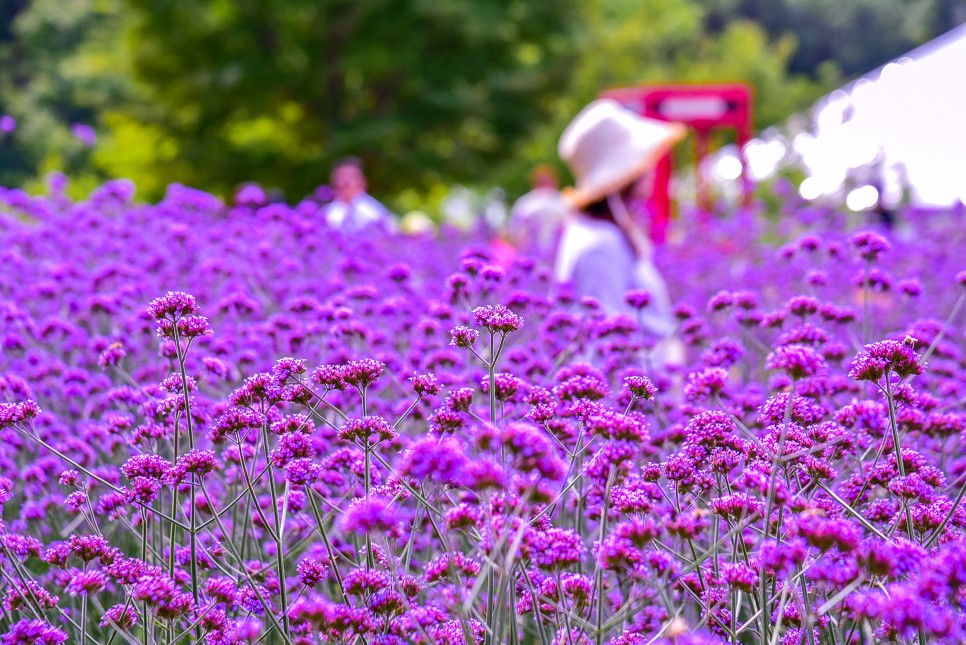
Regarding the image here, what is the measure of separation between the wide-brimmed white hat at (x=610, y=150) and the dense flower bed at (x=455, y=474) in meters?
0.89

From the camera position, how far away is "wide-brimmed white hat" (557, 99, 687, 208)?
211 inches

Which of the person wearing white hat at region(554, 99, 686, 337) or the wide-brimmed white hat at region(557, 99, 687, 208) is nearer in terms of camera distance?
the person wearing white hat at region(554, 99, 686, 337)

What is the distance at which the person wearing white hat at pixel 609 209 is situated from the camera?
5.18 meters

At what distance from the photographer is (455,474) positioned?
141 centimetres

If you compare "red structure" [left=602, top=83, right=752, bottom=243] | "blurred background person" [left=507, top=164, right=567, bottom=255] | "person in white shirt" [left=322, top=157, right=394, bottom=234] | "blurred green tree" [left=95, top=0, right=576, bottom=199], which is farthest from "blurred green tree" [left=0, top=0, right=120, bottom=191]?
"person in white shirt" [left=322, top=157, right=394, bottom=234]

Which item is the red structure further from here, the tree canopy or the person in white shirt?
A: the person in white shirt

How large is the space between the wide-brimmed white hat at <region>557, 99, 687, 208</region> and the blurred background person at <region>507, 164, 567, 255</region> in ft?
8.87

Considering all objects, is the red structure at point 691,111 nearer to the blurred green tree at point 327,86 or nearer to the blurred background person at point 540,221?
the blurred background person at point 540,221

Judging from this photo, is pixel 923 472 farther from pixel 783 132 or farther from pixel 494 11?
pixel 494 11

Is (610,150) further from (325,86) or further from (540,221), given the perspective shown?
(325,86)

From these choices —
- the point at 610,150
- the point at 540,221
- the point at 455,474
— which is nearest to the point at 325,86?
the point at 540,221

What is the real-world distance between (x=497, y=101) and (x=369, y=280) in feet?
50.3

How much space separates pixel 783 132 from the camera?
1565 cm

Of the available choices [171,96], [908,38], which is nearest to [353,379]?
[171,96]
